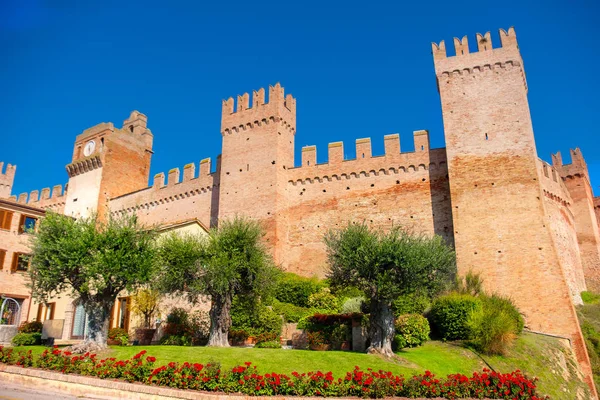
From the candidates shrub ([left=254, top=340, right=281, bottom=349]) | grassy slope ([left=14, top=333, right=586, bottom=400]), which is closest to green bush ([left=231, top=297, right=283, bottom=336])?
shrub ([left=254, top=340, right=281, bottom=349])

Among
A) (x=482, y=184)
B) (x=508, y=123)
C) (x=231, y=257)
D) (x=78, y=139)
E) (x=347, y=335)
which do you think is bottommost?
(x=347, y=335)

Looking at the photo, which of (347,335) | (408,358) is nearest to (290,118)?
(347,335)

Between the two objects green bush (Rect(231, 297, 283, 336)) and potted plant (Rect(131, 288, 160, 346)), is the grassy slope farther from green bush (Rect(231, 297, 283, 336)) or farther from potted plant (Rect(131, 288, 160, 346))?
potted plant (Rect(131, 288, 160, 346))

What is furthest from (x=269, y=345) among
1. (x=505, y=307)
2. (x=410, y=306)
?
(x=505, y=307)

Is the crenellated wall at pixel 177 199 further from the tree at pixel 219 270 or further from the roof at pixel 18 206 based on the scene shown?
the tree at pixel 219 270

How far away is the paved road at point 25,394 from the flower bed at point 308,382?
1.01 meters

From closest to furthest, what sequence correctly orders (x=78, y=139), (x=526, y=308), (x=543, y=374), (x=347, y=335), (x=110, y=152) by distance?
(x=543, y=374) < (x=347, y=335) < (x=526, y=308) < (x=110, y=152) < (x=78, y=139)

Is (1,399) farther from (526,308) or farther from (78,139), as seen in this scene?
(78,139)

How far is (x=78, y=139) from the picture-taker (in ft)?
139

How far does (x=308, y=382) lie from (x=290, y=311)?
9884 mm

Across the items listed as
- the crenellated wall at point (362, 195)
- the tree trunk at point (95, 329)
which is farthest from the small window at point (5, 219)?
the crenellated wall at point (362, 195)

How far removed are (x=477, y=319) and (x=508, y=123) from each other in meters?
11.2

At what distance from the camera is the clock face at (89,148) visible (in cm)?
4022

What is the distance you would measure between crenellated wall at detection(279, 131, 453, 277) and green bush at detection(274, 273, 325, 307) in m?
3.10
